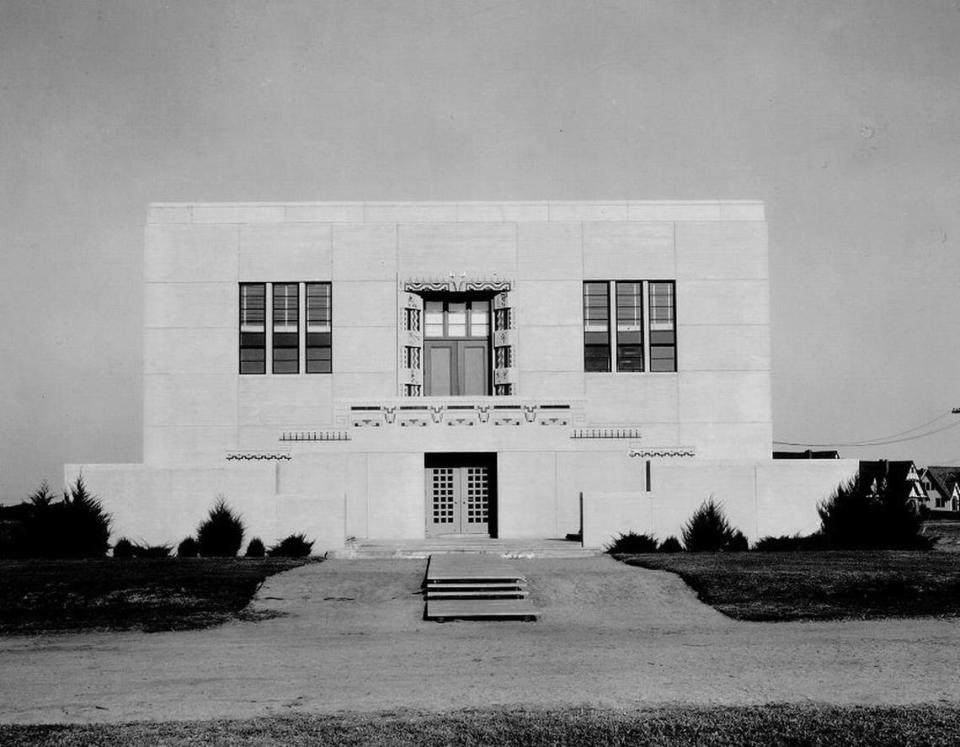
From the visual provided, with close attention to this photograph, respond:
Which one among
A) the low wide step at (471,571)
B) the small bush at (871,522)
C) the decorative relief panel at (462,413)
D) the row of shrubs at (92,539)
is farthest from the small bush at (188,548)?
the small bush at (871,522)

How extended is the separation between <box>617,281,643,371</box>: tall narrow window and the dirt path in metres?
18.4

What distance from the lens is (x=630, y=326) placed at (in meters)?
38.1

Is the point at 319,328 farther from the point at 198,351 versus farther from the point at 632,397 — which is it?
the point at 632,397

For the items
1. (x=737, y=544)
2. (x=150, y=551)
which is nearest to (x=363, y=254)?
(x=150, y=551)

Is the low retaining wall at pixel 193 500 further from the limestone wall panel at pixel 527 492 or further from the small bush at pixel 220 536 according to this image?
the limestone wall panel at pixel 527 492

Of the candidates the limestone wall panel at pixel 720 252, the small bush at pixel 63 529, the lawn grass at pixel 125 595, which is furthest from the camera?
the limestone wall panel at pixel 720 252

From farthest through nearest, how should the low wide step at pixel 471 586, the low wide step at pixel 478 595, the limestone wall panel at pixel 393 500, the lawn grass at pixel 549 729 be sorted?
the limestone wall panel at pixel 393 500, the low wide step at pixel 471 586, the low wide step at pixel 478 595, the lawn grass at pixel 549 729

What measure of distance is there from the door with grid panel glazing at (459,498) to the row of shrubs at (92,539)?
5.49 meters

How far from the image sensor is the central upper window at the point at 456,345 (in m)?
38.8

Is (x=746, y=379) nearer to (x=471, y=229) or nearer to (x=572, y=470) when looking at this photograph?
(x=572, y=470)

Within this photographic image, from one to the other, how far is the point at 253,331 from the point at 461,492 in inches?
377

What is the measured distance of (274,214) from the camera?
38.3 meters

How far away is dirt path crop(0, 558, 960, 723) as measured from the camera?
1248cm

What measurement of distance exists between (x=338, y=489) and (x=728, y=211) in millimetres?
17456
